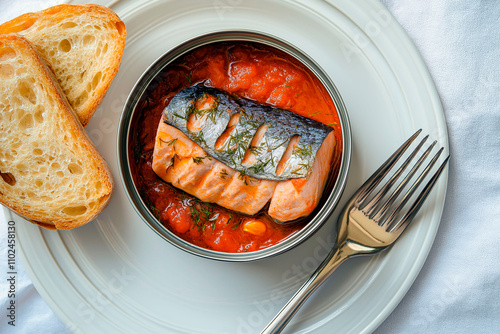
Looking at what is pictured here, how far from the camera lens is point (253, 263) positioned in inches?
82.4

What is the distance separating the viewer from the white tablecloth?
217cm

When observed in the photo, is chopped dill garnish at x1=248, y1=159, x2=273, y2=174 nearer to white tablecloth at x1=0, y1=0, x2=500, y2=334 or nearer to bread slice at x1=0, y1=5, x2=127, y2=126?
bread slice at x1=0, y1=5, x2=127, y2=126

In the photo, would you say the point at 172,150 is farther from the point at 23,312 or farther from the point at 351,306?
the point at 23,312

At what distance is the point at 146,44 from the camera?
213 cm

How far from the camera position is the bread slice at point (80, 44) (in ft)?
6.70

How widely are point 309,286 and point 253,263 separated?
12.2 inches

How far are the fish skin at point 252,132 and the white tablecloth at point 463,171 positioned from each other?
831 millimetres

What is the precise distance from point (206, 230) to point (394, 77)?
4.06 feet

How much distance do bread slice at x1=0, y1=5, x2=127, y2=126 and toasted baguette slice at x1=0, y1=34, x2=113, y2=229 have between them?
74 mm

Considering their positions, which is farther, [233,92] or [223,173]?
[233,92]

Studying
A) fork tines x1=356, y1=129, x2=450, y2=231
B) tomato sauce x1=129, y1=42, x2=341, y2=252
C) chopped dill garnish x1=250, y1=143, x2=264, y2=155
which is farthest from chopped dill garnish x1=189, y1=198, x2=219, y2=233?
fork tines x1=356, y1=129, x2=450, y2=231

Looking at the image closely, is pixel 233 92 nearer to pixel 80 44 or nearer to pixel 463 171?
pixel 80 44

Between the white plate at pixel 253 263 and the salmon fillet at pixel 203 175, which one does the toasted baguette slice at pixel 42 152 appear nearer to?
the white plate at pixel 253 263

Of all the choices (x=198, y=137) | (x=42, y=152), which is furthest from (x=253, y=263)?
(x=42, y=152)
